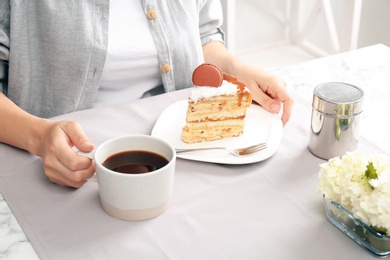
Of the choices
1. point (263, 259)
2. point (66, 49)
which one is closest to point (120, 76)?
point (66, 49)

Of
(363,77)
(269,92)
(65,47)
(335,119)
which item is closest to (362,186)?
(335,119)

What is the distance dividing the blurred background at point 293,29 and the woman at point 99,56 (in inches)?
71.6

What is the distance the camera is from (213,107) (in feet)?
3.75

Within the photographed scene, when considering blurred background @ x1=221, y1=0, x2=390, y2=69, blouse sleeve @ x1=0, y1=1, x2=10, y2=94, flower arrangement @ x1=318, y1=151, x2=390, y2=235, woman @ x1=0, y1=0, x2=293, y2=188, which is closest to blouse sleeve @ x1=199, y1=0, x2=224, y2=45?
woman @ x1=0, y1=0, x2=293, y2=188

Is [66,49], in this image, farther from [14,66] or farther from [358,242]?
[358,242]

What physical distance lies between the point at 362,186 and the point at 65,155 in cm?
49

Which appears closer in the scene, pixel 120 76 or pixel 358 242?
pixel 358 242

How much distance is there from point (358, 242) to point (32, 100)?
0.87 m

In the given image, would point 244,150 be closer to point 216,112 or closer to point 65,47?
point 216,112

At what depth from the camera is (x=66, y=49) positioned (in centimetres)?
134

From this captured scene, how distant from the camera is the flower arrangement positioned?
826 mm

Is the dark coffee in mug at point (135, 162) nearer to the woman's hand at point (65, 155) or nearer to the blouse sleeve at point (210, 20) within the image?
the woman's hand at point (65, 155)

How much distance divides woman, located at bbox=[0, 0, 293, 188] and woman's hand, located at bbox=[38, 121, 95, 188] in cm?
14

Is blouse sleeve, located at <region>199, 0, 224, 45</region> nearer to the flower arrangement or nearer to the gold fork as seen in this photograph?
the gold fork
